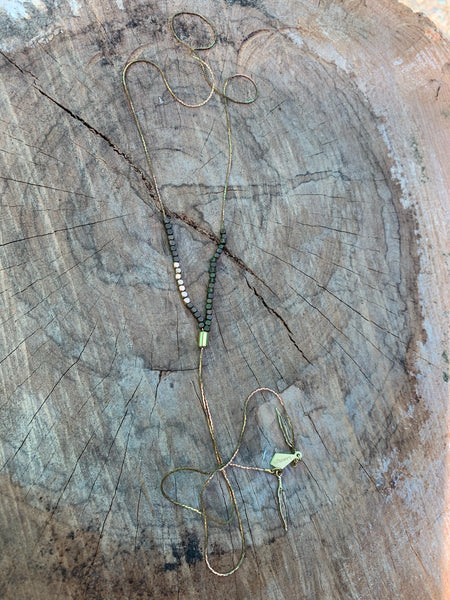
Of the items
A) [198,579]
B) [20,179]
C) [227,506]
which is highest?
[20,179]

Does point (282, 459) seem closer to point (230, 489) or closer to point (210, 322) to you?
point (230, 489)

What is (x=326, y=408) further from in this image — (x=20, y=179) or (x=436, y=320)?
(x=20, y=179)

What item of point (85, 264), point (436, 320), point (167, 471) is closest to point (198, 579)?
point (167, 471)

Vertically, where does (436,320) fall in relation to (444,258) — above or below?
below

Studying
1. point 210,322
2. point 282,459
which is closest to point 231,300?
point 210,322
